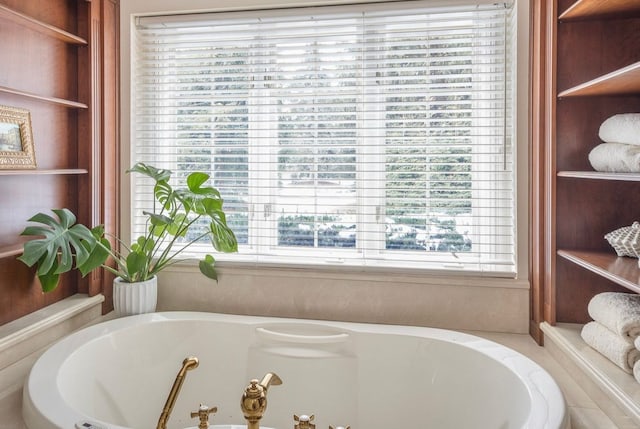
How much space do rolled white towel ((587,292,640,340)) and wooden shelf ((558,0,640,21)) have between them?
0.97 metres

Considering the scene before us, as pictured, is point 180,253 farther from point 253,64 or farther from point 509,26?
point 509,26

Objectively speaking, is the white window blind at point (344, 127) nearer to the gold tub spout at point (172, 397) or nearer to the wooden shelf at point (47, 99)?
the wooden shelf at point (47, 99)

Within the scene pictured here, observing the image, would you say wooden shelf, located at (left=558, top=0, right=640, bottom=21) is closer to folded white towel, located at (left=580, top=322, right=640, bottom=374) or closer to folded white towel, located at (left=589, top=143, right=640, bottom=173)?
folded white towel, located at (left=589, top=143, right=640, bottom=173)

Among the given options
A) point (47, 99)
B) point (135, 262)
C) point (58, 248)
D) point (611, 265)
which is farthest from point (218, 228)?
point (611, 265)

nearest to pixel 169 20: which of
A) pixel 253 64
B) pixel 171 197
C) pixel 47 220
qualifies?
pixel 253 64

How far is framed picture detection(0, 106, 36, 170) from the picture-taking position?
1.60 m

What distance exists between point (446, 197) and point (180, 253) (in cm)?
129

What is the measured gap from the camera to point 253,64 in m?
2.05

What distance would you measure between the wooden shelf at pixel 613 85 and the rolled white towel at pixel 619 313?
26.8 inches

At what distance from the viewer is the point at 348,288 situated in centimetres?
193

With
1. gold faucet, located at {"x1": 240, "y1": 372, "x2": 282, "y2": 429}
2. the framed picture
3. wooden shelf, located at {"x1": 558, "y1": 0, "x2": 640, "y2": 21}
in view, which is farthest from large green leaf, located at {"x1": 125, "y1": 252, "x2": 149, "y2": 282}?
wooden shelf, located at {"x1": 558, "y1": 0, "x2": 640, "y2": 21}

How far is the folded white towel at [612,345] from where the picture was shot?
1266 millimetres

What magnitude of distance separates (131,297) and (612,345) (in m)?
1.78

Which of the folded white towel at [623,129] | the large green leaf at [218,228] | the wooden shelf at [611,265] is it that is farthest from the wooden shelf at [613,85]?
the large green leaf at [218,228]
